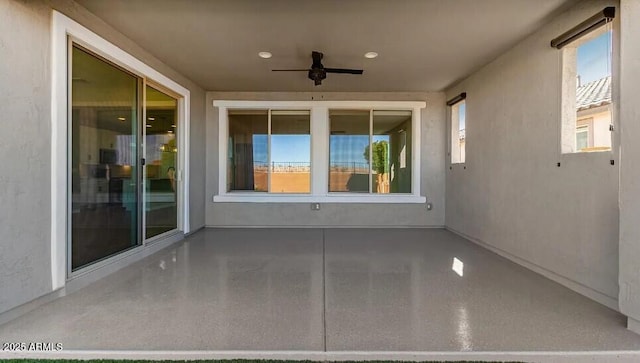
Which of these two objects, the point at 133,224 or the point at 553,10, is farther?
the point at 133,224

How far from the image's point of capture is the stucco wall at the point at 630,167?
7.82 feet

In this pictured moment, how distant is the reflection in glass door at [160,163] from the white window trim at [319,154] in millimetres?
1335

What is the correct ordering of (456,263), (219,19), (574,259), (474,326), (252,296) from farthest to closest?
(456,263), (219,19), (574,259), (252,296), (474,326)

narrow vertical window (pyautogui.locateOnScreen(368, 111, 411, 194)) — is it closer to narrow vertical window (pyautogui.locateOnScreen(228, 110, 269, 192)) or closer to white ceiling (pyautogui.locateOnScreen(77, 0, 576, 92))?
white ceiling (pyautogui.locateOnScreen(77, 0, 576, 92))

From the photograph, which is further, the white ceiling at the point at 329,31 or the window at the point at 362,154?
the window at the point at 362,154

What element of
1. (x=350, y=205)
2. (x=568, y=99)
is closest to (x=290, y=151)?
(x=350, y=205)

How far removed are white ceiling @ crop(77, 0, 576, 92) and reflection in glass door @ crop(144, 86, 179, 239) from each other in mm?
664

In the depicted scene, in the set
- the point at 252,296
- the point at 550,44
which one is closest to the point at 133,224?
the point at 252,296

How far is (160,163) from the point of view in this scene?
16.8 feet

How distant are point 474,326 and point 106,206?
3.88 metres

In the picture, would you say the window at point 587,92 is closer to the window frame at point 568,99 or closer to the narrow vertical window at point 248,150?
the window frame at point 568,99

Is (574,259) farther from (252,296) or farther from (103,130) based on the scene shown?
A: (103,130)

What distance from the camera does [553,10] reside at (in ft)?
11.1

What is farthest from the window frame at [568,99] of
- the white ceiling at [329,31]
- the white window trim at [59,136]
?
the white window trim at [59,136]
